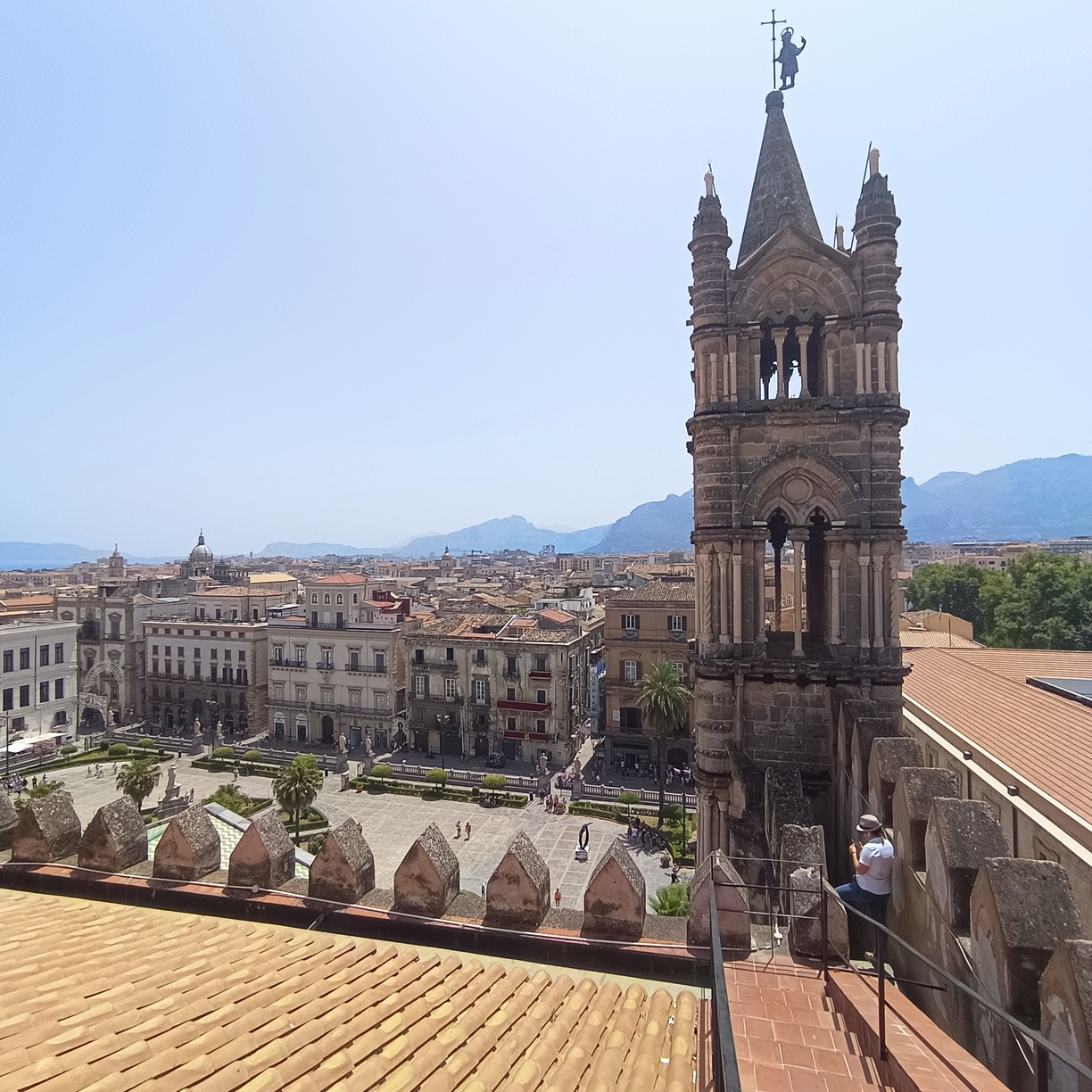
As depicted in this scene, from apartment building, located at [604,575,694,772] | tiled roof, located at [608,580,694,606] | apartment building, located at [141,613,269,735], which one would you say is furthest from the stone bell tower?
apartment building, located at [141,613,269,735]

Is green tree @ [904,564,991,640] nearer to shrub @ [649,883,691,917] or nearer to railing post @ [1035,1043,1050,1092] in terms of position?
shrub @ [649,883,691,917]

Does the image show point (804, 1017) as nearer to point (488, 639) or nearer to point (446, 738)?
point (488, 639)

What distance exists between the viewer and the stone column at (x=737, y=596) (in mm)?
12695

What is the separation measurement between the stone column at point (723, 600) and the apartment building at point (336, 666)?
Answer: 44.8m

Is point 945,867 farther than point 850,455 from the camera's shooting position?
No

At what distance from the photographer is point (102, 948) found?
6.79m

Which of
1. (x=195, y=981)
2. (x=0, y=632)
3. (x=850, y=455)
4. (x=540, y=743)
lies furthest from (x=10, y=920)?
(x=0, y=632)

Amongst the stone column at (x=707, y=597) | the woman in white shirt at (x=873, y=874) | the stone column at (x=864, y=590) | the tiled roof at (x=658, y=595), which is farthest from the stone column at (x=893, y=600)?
the tiled roof at (x=658, y=595)

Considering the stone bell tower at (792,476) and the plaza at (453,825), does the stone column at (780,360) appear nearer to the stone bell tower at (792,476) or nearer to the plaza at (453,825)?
the stone bell tower at (792,476)

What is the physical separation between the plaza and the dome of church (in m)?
68.3

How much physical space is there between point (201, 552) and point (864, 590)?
120m

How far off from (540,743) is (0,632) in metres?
41.2

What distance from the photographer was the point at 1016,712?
14.7m

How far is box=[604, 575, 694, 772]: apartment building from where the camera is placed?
47.0 meters
